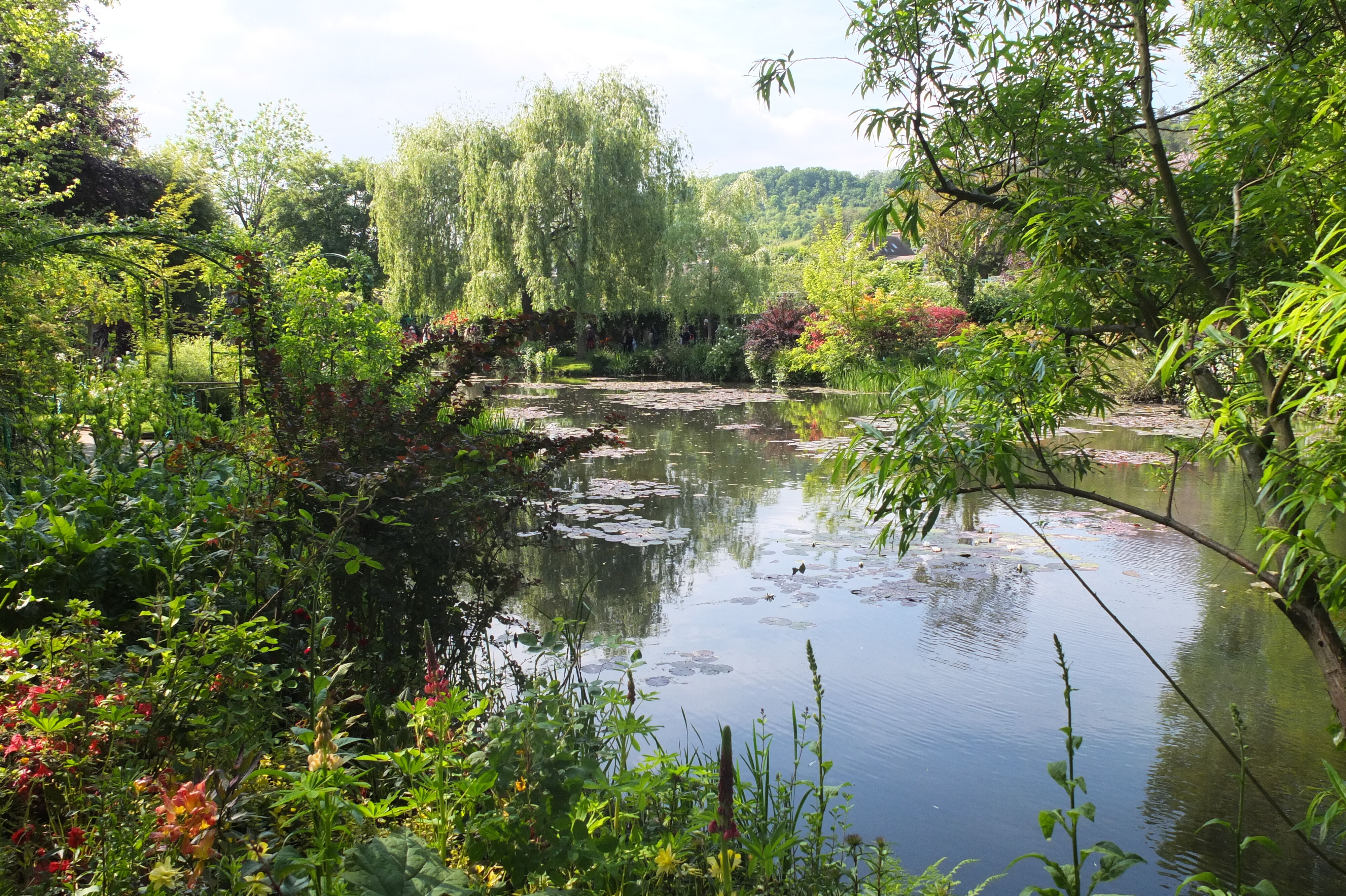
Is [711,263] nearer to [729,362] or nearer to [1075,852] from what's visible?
[729,362]

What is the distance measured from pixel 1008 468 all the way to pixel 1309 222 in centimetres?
97

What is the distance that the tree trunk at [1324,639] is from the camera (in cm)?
209

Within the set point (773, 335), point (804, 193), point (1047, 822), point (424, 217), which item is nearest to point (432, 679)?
point (1047, 822)

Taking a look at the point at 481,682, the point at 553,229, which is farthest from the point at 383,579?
the point at 553,229

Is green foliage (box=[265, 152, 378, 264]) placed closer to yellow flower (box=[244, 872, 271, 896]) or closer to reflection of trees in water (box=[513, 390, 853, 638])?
reflection of trees in water (box=[513, 390, 853, 638])

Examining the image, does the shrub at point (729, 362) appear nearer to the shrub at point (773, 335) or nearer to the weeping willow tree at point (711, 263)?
the shrub at point (773, 335)

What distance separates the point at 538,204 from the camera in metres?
19.3

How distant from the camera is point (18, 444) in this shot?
4.62 meters

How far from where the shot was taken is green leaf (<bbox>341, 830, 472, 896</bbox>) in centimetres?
107

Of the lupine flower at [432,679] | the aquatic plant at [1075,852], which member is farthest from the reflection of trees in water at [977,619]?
the lupine flower at [432,679]

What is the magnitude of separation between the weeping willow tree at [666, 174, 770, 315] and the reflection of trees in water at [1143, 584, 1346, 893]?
61.6 feet

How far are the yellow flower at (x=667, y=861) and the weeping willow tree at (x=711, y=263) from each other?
68.2 ft

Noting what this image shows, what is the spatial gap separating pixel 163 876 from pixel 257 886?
0.38 feet

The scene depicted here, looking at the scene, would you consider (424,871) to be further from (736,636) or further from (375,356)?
(375,356)
